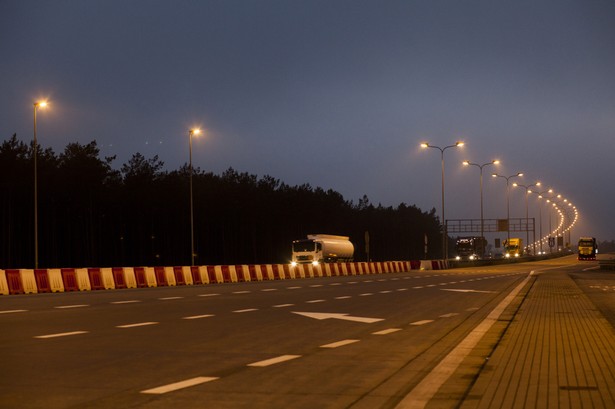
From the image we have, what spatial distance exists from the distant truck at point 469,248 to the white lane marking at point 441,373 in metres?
113

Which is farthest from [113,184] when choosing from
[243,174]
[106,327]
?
[106,327]

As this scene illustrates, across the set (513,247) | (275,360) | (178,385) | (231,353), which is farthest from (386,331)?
(513,247)

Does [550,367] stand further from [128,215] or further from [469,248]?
[469,248]

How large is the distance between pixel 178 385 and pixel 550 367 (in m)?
4.12

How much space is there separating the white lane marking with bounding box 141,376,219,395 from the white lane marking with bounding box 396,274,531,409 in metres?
2.12

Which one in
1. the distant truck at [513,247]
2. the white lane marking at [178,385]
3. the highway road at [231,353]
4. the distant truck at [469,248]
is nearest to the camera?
the highway road at [231,353]

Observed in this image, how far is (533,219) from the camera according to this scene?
149m

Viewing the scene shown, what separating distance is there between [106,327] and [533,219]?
139 meters

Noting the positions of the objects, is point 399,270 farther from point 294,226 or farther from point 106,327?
point 294,226

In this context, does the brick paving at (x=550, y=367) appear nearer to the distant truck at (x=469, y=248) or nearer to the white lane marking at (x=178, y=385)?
the white lane marking at (x=178, y=385)

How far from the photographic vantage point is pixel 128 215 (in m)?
105

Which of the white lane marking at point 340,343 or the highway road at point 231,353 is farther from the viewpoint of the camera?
the white lane marking at point 340,343

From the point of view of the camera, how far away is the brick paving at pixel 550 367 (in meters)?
8.21

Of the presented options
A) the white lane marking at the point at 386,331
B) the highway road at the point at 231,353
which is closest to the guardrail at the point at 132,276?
the highway road at the point at 231,353
